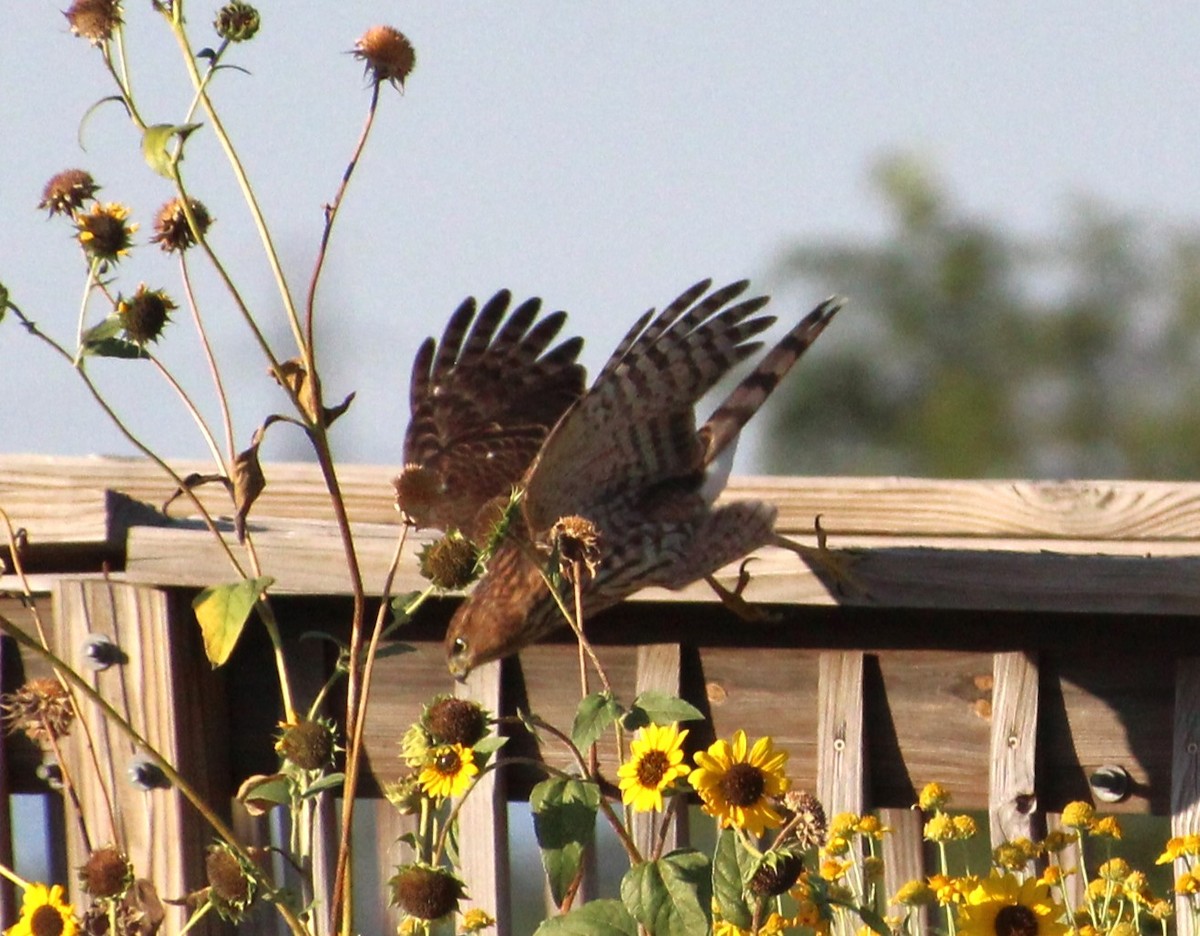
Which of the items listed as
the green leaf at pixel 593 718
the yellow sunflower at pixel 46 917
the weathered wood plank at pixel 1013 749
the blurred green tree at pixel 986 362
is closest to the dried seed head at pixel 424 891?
the green leaf at pixel 593 718

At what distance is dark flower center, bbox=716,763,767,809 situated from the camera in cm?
210

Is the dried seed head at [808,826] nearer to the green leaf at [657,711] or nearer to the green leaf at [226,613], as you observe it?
the green leaf at [657,711]

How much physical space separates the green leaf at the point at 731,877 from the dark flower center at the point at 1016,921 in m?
0.31

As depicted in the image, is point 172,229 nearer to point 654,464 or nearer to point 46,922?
point 46,922

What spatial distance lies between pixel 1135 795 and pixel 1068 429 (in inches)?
678

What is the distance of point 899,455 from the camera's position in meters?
19.0

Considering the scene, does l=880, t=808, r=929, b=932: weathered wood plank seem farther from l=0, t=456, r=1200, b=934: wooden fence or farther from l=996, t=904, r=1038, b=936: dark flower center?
l=996, t=904, r=1038, b=936: dark flower center

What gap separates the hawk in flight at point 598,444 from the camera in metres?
3.70

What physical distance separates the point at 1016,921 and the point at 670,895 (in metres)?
0.43

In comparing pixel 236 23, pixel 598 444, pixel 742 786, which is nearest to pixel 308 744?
pixel 742 786

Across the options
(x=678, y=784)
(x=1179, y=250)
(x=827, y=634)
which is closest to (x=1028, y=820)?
(x=827, y=634)

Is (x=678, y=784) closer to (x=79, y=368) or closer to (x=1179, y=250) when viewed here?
(x=79, y=368)

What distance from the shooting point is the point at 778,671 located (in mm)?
3084

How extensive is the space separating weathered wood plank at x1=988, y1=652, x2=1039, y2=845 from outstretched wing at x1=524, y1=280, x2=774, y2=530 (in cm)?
111
